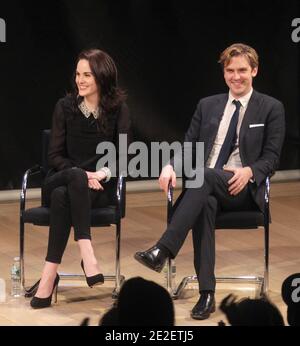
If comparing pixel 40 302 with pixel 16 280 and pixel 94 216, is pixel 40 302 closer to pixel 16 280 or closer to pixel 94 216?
pixel 16 280

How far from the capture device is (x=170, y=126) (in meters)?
7.15

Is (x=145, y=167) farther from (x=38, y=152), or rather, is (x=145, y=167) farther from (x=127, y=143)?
(x=127, y=143)

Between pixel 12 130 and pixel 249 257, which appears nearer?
pixel 249 257

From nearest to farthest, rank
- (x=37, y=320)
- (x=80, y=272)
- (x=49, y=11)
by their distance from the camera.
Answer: (x=37, y=320)
(x=80, y=272)
(x=49, y=11)

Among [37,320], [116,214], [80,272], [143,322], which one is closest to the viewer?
[143,322]

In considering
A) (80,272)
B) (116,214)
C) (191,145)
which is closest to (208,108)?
(191,145)

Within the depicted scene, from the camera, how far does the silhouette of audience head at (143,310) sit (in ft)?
9.12

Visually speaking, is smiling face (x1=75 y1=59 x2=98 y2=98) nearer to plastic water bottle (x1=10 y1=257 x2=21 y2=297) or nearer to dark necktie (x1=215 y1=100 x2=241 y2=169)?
dark necktie (x1=215 y1=100 x2=241 y2=169)

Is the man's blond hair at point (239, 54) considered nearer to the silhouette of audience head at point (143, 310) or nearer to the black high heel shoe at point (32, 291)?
the black high heel shoe at point (32, 291)

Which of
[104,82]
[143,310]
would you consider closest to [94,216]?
[104,82]

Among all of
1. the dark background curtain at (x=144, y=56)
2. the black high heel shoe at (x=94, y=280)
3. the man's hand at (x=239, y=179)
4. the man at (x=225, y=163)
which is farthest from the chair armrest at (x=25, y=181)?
the dark background curtain at (x=144, y=56)

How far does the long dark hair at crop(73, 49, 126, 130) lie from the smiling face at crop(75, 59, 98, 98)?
17 millimetres
